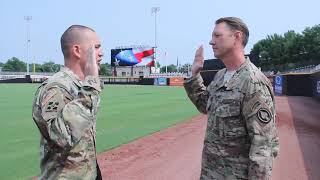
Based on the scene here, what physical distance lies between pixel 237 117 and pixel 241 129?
90 millimetres

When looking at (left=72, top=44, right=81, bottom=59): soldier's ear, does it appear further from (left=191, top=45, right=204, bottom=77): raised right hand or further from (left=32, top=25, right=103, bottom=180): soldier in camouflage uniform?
(left=191, top=45, right=204, bottom=77): raised right hand

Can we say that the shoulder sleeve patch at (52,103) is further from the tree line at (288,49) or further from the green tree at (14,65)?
the green tree at (14,65)

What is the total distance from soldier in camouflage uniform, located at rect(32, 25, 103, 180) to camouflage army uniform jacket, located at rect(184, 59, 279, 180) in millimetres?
917

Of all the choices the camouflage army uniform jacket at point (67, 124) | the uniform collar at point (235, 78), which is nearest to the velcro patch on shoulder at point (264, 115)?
the uniform collar at point (235, 78)

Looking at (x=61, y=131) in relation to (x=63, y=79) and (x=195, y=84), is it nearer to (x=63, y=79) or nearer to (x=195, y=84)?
(x=63, y=79)

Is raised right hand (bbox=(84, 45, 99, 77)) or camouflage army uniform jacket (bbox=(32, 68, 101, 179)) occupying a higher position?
raised right hand (bbox=(84, 45, 99, 77))

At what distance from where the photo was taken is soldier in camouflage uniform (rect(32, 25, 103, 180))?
8.10ft

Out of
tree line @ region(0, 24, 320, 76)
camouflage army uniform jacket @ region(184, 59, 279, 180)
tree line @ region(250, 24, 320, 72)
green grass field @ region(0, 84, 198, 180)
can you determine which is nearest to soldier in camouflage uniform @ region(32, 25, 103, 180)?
camouflage army uniform jacket @ region(184, 59, 279, 180)

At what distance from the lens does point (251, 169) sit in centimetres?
301

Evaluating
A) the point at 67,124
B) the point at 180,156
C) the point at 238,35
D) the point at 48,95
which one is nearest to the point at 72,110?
the point at 67,124

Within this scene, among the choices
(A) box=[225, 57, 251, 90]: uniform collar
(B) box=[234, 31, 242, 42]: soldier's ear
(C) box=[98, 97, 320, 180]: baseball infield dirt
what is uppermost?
(B) box=[234, 31, 242, 42]: soldier's ear

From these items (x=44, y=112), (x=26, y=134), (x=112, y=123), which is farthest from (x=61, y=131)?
(x=112, y=123)

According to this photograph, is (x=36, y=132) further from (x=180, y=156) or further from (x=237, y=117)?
(x=237, y=117)

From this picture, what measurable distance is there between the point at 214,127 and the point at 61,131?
1.25 meters
